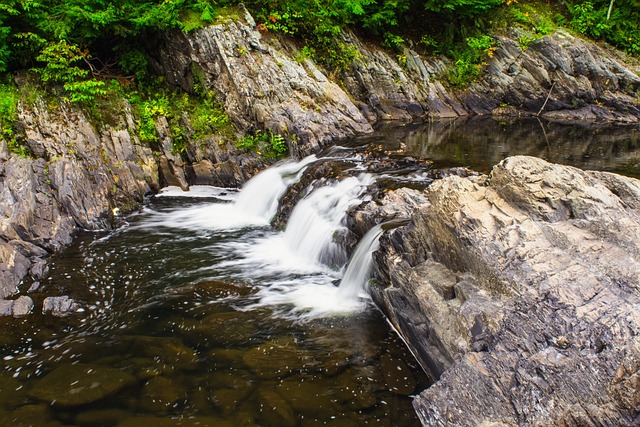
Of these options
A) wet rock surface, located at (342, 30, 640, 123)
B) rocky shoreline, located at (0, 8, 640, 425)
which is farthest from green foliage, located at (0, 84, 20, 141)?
wet rock surface, located at (342, 30, 640, 123)

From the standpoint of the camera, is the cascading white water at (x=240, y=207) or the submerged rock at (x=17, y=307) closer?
the submerged rock at (x=17, y=307)

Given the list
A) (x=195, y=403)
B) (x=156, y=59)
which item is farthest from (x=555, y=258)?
(x=156, y=59)

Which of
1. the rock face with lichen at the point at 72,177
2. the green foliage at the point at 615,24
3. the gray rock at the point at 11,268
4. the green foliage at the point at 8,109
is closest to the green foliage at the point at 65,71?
the rock face with lichen at the point at 72,177

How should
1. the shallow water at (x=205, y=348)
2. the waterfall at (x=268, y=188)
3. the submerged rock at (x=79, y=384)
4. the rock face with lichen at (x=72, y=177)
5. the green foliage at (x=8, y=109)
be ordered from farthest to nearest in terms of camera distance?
1. the waterfall at (x=268, y=188)
2. the green foliage at (x=8, y=109)
3. the rock face with lichen at (x=72, y=177)
4. the submerged rock at (x=79, y=384)
5. the shallow water at (x=205, y=348)

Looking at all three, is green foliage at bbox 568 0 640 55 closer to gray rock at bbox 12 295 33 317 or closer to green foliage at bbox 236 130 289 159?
green foliage at bbox 236 130 289 159

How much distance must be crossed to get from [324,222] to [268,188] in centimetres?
319

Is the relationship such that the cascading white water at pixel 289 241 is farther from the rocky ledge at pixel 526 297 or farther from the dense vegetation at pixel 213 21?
the dense vegetation at pixel 213 21

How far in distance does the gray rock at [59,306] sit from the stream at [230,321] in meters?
0.11

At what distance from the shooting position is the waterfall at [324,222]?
8.49 m

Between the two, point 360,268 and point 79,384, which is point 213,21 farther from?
point 79,384

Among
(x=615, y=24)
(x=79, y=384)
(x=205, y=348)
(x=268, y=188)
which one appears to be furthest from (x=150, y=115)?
(x=615, y=24)

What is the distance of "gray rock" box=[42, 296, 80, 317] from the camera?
6.70 m

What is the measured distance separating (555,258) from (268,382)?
3438 mm

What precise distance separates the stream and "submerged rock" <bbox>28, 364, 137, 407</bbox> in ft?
0.06
